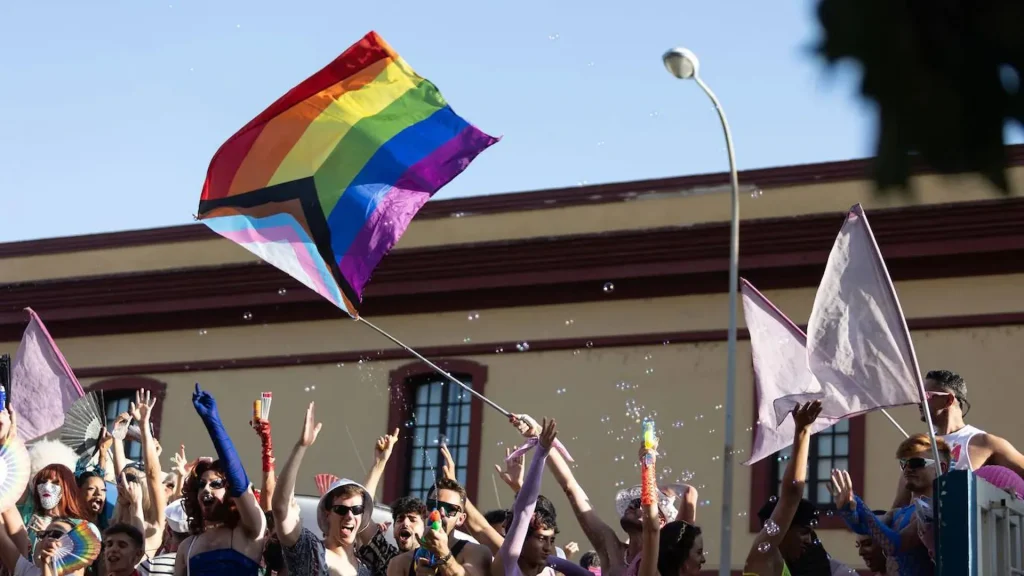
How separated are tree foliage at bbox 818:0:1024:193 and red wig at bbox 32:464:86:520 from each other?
7494 millimetres

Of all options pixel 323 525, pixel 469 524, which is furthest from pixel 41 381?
pixel 323 525

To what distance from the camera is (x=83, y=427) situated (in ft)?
39.6

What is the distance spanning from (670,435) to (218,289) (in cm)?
799

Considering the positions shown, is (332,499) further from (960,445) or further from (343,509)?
(960,445)

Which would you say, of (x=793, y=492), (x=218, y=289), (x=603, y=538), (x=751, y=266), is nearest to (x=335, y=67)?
(x=603, y=538)

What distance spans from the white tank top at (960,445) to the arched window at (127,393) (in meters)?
18.1

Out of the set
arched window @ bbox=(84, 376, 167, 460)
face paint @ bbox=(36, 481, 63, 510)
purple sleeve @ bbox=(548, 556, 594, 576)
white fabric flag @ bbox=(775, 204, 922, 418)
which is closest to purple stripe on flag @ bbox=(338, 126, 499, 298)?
face paint @ bbox=(36, 481, 63, 510)

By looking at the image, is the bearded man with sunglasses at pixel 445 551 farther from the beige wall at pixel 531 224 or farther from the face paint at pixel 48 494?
the beige wall at pixel 531 224

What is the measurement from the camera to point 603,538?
7.96 m

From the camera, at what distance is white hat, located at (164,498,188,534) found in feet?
30.1

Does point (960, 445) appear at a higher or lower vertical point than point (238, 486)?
higher

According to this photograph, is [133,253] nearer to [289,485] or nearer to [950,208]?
[950,208]

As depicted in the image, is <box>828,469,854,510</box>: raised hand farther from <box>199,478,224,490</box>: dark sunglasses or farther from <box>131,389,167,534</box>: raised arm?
<box>131,389,167,534</box>: raised arm

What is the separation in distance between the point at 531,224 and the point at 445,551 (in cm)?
1641
